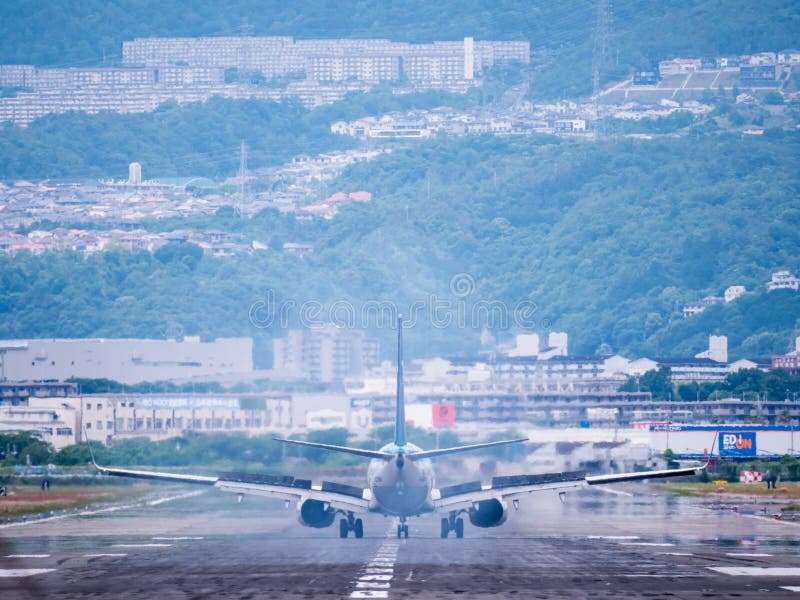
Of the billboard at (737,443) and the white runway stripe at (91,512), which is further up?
the billboard at (737,443)

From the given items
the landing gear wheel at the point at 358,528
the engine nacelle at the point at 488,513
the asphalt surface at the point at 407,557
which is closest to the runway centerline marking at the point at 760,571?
the asphalt surface at the point at 407,557

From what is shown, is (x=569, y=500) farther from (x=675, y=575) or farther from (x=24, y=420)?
(x=24, y=420)

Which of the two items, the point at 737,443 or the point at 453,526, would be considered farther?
the point at 737,443

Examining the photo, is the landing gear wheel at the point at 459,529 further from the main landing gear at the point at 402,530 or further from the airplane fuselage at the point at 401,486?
the main landing gear at the point at 402,530

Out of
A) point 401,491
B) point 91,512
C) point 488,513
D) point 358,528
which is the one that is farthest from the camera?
point 91,512

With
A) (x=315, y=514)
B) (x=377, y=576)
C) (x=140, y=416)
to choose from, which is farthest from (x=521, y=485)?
(x=140, y=416)

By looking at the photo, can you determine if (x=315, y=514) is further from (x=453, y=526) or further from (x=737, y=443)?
(x=737, y=443)
